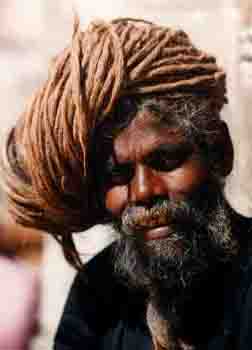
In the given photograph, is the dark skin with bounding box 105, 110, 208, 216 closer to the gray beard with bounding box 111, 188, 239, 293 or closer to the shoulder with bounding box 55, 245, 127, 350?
the gray beard with bounding box 111, 188, 239, 293

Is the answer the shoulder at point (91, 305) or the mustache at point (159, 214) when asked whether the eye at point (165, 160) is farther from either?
the shoulder at point (91, 305)

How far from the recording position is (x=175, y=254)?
0.97 meters

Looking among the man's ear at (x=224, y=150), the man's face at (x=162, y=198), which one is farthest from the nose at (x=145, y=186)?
the man's ear at (x=224, y=150)

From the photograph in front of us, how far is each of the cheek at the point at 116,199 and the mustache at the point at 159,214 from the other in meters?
0.02

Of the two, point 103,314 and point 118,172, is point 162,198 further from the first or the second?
point 103,314

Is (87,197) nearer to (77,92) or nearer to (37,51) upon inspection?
(77,92)

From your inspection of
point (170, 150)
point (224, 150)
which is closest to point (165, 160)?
point (170, 150)

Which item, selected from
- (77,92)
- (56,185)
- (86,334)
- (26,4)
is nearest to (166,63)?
(77,92)

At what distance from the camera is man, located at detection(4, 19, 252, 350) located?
3.15ft

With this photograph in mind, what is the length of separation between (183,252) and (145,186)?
114mm

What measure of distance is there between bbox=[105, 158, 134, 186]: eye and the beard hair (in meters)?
0.05

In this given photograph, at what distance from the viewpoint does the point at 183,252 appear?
3.20 ft

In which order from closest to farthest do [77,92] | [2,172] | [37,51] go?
[77,92] → [2,172] → [37,51]

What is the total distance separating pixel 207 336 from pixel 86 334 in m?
0.21
